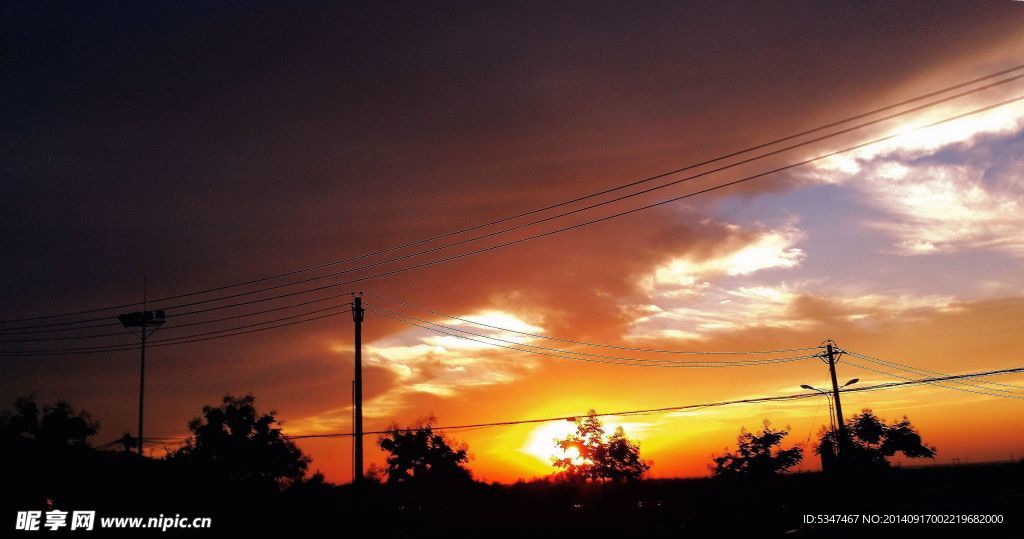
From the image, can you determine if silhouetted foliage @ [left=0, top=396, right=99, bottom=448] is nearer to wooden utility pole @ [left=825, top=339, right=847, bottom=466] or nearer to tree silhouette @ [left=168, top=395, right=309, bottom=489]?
tree silhouette @ [left=168, top=395, right=309, bottom=489]

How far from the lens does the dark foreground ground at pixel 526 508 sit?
4303cm

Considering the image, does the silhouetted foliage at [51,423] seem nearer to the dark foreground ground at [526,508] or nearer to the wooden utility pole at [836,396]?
the dark foreground ground at [526,508]

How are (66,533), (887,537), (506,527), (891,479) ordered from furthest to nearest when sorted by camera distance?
(891,479)
(506,527)
(887,537)
(66,533)

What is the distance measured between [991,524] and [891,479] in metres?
22.7

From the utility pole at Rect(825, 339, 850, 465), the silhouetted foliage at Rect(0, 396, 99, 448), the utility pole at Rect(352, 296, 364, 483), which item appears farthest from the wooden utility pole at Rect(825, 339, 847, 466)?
the silhouetted foliage at Rect(0, 396, 99, 448)

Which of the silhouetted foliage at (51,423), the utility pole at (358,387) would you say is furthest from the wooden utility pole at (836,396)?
the silhouetted foliage at (51,423)

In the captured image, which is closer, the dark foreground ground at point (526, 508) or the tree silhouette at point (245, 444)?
the dark foreground ground at point (526, 508)

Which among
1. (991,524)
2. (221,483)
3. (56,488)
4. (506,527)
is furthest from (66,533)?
(991,524)

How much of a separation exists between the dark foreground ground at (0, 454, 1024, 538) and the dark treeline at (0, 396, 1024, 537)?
0.11 meters

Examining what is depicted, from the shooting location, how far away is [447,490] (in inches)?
3654

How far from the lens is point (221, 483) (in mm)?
49469

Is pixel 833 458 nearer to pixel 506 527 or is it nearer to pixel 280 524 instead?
pixel 506 527

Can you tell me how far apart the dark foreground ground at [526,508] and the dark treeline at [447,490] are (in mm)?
107

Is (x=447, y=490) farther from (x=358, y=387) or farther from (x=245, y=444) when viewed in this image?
(x=358, y=387)
